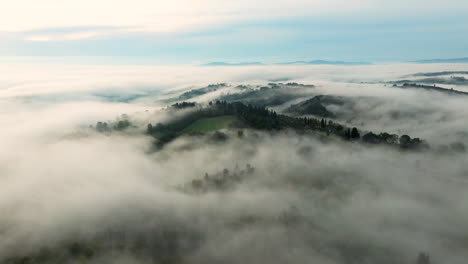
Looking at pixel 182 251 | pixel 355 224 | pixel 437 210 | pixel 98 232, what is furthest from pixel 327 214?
pixel 98 232

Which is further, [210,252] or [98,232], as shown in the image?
[98,232]

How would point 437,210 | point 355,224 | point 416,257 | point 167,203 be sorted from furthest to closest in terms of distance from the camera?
point 167,203 → point 437,210 → point 355,224 → point 416,257

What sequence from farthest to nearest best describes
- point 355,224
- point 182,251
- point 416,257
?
point 355,224 < point 182,251 < point 416,257

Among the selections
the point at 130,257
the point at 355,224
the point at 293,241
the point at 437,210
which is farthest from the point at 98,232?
the point at 437,210

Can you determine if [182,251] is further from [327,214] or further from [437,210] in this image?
[437,210]

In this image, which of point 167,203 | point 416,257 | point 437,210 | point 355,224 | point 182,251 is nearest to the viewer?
point 416,257

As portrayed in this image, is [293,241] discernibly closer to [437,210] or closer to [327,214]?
[327,214]

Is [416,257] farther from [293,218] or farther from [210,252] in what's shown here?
[210,252]

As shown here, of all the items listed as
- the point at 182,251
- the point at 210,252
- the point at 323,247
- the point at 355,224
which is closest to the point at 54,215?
the point at 182,251

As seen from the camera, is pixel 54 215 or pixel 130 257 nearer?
pixel 130 257
